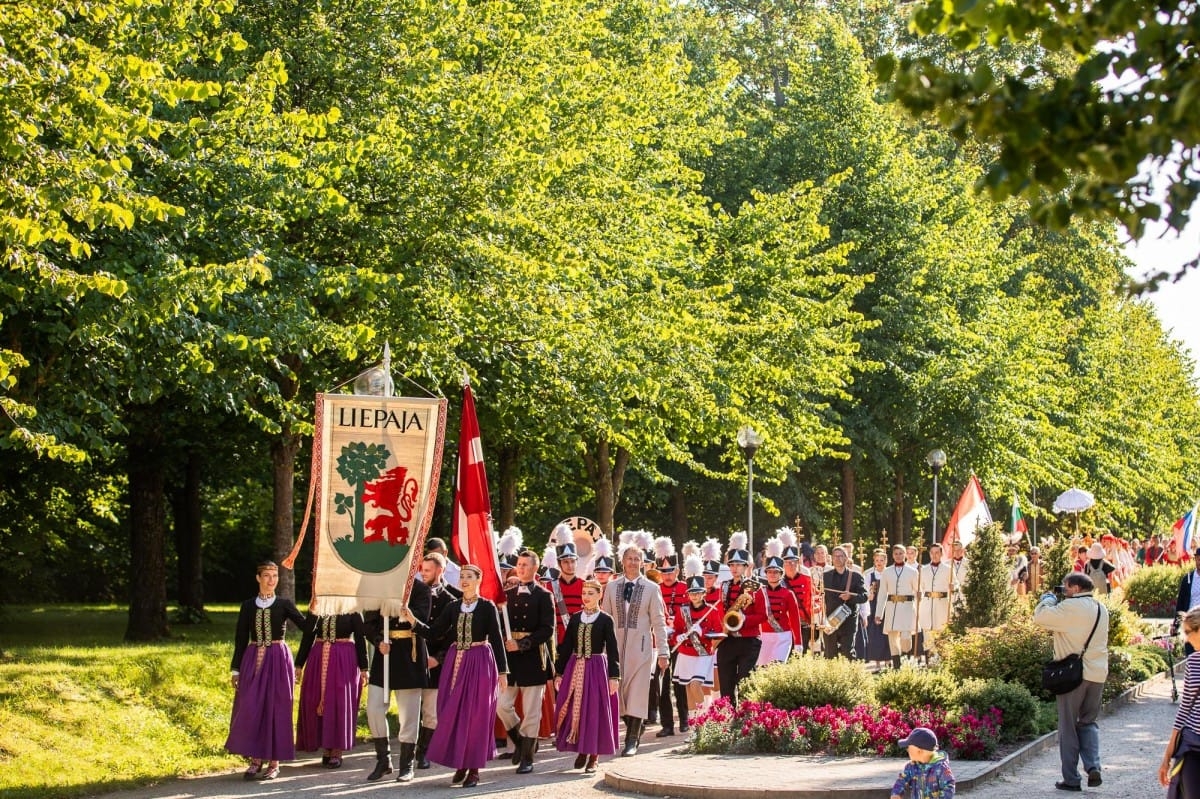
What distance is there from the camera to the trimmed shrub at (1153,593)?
3684 cm

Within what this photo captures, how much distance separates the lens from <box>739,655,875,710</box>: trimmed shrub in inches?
613

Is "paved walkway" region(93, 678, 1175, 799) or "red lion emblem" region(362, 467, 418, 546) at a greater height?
"red lion emblem" region(362, 467, 418, 546)

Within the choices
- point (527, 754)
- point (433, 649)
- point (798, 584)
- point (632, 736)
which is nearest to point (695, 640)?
point (632, 736)

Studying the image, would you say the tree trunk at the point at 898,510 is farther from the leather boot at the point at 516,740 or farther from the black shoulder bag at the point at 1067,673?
the black shoulder bag at the point at 1067,673

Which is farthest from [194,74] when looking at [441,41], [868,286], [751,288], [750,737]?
[868,286]

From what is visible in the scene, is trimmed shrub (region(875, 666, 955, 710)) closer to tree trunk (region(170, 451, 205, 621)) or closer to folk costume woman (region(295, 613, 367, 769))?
folk costume woman (region(295, 613, 367, 769))

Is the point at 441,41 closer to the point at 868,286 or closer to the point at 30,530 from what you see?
the point at 30,530

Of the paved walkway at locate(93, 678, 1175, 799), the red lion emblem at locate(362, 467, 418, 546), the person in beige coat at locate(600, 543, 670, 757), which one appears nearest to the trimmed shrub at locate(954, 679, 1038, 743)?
the paved walkway at locate(93, 678, 1175, 799)

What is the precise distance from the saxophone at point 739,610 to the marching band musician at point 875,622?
25.3ft

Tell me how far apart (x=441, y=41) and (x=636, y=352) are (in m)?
6.07

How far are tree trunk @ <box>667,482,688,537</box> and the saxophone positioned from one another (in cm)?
1752

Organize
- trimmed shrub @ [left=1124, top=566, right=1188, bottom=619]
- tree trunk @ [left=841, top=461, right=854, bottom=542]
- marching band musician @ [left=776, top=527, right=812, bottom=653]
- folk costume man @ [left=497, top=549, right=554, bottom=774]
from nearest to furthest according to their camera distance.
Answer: folk costume man @ [left=497, top=549, right=554, bottom=774] → marching band musician @ [left=776, top=527, right=812, bottom=653] → tree trunk @ [left=841, top=461, right=854, bottom=542] → trimmed shrub @ [left=1124, top=566, right=1188, bottom=619]

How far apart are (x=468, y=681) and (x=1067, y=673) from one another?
4.87m

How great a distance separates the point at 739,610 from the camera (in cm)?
1772
